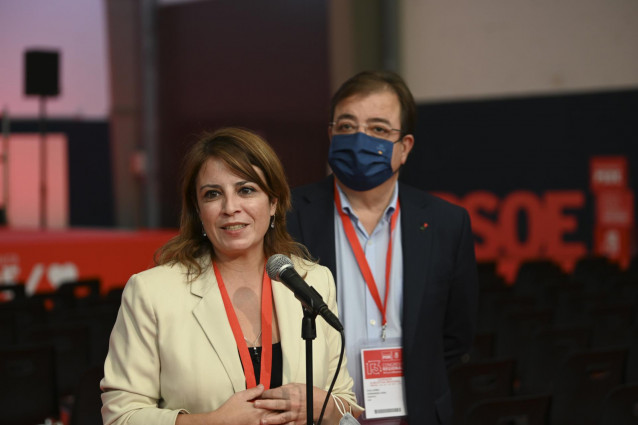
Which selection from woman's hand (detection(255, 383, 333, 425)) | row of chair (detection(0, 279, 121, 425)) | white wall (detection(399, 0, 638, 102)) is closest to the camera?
woman's hand (detection(255, 383, 333, 425))

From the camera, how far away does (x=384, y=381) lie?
2500 mm

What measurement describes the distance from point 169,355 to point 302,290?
39 centimetres

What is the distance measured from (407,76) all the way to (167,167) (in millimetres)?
4433

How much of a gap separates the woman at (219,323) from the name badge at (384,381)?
1.14 feet

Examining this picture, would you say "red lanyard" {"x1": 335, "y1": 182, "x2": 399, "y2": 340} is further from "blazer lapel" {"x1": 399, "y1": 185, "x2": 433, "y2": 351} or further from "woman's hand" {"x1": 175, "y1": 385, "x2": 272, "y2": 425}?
"woman's hand" {"x1": 175, "y1": 385, "x2": 272, "y2": 425}

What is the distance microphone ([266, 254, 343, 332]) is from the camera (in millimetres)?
1732

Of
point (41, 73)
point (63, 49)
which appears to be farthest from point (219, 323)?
point (63, 49)

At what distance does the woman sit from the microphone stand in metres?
0.12

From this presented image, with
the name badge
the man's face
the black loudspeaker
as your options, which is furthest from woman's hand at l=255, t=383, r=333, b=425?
the black loudspeaker

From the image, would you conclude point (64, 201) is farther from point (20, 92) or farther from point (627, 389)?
point (627, 389)

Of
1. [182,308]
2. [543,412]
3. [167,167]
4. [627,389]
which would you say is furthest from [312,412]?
[167,167]

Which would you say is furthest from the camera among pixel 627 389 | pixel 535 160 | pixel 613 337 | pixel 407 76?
pixel 407 76

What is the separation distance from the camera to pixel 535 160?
11.1 meters

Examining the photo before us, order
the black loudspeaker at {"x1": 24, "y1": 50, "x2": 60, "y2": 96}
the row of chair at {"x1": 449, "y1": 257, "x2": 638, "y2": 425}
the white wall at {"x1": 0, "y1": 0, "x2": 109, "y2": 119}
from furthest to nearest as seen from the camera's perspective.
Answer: the white wall at {"x1": 0, "y1": 0, "x2": 109, "y2": 119}
the black loudspeaker at {"x1": 24, "y1": 50, "x2": 60, "y2": 96}
the row of chair at {"x1": 449, "y1": 257, "x2": 638, "y2": 425}
